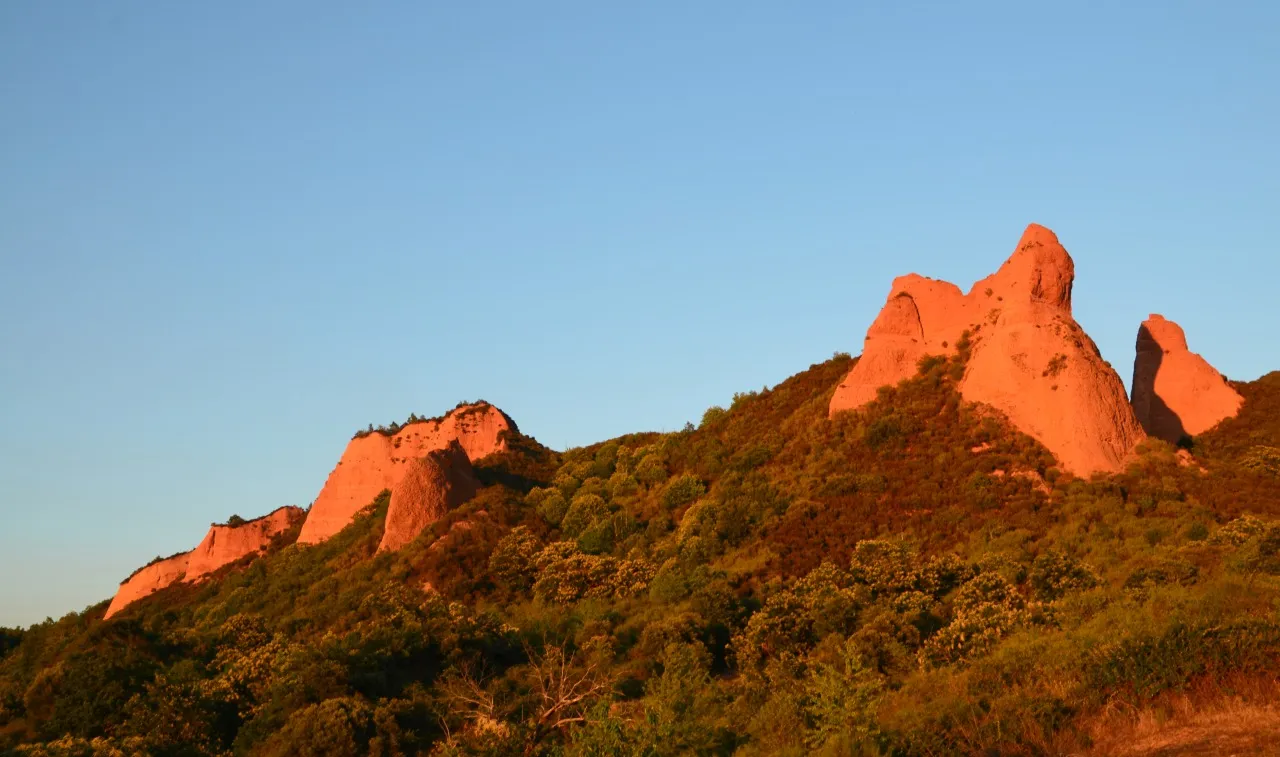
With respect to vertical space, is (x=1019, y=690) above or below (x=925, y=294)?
below

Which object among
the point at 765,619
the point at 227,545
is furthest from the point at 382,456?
the point at 765,619

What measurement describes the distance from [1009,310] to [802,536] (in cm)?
1483

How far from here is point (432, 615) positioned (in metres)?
38.9

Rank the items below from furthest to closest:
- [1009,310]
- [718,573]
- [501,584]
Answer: [1009,310]
[501,584]
[718,573]

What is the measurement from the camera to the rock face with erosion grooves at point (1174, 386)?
52.9m

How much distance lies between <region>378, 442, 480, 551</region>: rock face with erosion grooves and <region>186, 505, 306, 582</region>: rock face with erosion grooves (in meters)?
15.2

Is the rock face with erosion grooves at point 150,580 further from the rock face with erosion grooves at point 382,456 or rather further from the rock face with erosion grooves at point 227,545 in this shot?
the rock face with erosion grooves at point 382,456

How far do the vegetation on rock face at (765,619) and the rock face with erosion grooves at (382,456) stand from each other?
5.98 metres

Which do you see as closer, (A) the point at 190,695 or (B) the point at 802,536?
(A) the point at 190,695

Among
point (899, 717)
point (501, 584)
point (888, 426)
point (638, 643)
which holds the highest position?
point (888, 426)

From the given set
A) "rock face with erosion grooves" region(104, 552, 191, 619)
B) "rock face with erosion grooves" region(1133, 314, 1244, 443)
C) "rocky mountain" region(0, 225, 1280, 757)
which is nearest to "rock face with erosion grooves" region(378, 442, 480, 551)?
"rocky mountain" region(0, 225, 1280, 757)

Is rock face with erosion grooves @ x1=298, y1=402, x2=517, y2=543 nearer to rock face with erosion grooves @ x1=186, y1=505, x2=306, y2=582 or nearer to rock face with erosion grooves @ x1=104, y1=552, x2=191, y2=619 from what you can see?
rock face with erosion grooves @ x1=186, y1=505, x2=306, y2=582

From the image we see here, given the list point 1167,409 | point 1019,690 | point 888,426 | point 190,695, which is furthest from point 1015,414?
point 190,695

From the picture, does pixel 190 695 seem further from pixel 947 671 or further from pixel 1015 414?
pixel 1015 414
